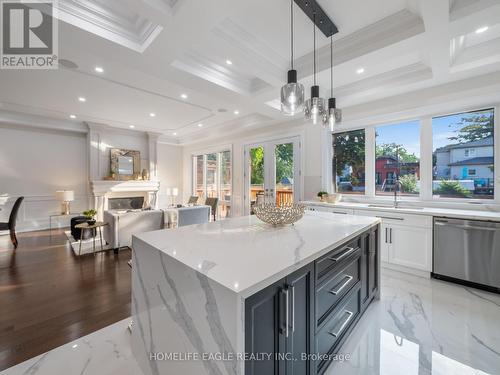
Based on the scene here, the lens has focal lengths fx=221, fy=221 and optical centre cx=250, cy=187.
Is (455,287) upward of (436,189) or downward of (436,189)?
downward

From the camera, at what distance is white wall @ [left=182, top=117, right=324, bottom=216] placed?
14.6ft

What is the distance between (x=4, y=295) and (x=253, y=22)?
392 cm

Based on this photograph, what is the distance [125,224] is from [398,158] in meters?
4.89

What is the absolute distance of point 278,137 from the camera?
5.09 metres

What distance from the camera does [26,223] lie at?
5602 mm

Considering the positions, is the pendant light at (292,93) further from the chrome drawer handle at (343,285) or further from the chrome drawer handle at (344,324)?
the chrome drawer handle at (344,324)

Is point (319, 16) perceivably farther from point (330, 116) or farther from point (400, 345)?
point (400, 345)

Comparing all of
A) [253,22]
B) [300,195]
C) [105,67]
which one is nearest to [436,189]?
[300,195]

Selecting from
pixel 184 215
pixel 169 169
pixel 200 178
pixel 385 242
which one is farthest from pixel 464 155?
pixel 169 169

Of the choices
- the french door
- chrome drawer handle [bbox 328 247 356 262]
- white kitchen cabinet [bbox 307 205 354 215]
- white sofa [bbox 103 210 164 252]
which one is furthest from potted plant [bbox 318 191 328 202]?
white sofa [bbox 103 210 164 252]

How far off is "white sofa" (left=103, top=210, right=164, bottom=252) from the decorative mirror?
2.87 m

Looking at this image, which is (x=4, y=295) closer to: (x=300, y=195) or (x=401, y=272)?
(x=300, y=195)

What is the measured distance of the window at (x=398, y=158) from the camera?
141 inches

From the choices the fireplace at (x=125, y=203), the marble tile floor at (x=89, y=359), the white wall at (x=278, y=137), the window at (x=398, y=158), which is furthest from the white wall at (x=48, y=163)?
the window at (x=398, y=158)
